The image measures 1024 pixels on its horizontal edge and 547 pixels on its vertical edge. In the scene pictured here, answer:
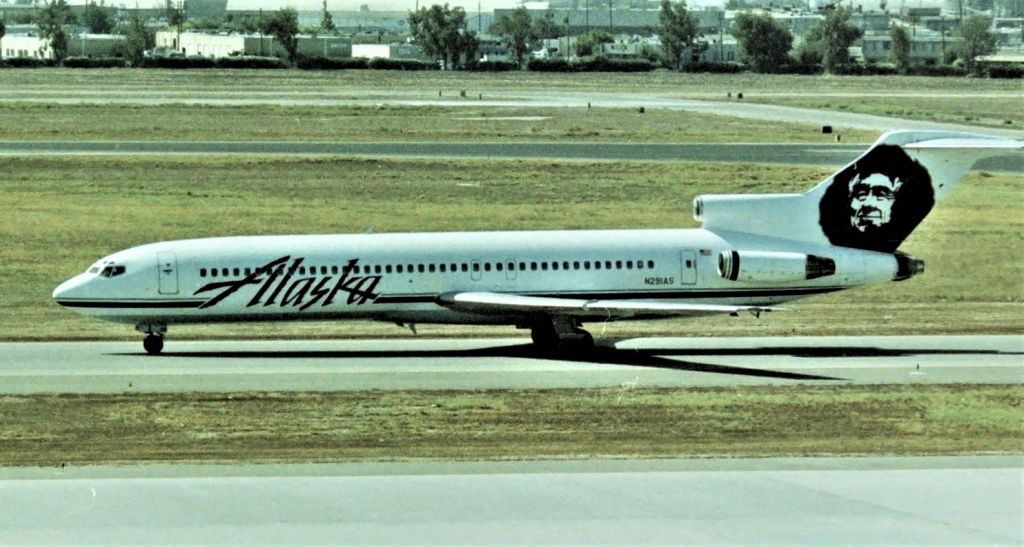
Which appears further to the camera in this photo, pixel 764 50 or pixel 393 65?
pixel 764 50

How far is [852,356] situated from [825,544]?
66.9ft

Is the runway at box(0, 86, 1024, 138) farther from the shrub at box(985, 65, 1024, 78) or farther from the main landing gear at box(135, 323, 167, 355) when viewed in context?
the main landing gear at box(135, 323, 167, 355)

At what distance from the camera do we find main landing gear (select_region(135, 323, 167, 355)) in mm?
37656

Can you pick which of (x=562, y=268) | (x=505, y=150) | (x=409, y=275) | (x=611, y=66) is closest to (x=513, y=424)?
(x=409, y=275)

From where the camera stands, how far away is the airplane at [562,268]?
123ft

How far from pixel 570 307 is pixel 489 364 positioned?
2593 millimetres

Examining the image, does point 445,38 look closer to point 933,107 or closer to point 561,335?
point 933,107

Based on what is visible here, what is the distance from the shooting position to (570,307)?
1464 inches

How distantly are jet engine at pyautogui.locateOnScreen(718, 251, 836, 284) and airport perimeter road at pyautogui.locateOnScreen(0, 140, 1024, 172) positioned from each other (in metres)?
37.9

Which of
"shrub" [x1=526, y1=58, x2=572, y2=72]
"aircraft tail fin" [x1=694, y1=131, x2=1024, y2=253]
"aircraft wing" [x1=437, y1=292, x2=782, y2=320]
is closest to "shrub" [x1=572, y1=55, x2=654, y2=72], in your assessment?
"shrub" [x1=526, y1=58, x2=572, y2=72]

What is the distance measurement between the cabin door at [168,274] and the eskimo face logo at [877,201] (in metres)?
15.3

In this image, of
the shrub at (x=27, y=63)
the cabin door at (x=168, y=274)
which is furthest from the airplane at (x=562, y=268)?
the shrub at (x=27, y=63)

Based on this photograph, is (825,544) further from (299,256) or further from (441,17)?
(441,17)

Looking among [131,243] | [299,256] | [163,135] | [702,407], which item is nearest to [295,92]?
[163,135]
